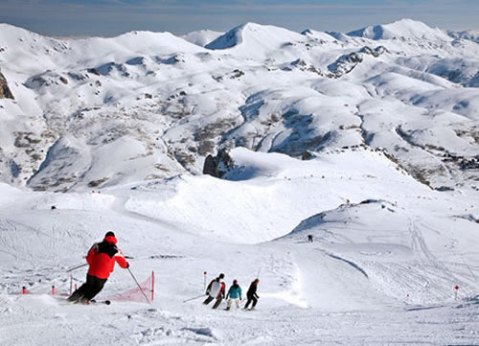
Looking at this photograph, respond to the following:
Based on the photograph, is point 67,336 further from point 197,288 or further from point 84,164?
point 84,164

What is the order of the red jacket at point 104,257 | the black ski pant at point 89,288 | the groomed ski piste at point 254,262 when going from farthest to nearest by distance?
the black ski pant at point 89,288, the red jacket at point 104,257, the groomed ski piste at point 254,262

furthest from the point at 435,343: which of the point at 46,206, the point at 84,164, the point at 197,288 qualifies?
the point at 84,164

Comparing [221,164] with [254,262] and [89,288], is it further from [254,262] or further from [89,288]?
[89,288]

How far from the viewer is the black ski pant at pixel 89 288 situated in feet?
45.3

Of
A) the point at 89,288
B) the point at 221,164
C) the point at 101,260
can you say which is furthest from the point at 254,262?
the point at 221,164

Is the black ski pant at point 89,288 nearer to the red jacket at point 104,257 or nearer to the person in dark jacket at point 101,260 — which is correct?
the person in dark jacket at point 101,260

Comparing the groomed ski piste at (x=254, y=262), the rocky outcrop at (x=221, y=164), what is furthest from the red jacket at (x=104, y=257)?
the rocky outcrop at (x=221, y=164)

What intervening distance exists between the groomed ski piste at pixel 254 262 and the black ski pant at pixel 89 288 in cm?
31

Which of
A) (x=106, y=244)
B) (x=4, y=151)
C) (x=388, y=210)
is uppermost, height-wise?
(x=4, y=151)

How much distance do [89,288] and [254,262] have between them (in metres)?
17.6

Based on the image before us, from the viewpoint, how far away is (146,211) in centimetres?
4784

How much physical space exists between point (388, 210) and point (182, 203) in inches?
731

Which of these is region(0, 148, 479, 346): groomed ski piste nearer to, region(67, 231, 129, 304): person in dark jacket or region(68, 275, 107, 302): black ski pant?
region(68, 275, 107, 302): black ski pant

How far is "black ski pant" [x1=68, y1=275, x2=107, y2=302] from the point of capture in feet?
45.3
